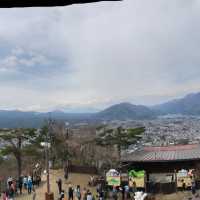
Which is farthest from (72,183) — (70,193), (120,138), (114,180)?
(120,138)

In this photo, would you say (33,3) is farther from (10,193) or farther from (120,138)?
(120,138)

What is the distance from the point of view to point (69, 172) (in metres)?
42.4

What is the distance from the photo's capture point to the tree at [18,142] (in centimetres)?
4569

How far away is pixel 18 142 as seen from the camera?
46188 mm

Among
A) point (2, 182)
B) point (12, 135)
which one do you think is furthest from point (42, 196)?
point (12, 135)

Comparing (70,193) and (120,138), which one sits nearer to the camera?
(70,193)

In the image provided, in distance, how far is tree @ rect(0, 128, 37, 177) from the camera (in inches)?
1799

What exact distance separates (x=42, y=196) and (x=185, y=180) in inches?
387

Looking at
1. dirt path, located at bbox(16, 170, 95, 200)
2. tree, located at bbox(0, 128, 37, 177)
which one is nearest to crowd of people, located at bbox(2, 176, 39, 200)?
dirt path, located at bbox(16, 170, 95, 200)

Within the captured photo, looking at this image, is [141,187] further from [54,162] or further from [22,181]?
[54,162]

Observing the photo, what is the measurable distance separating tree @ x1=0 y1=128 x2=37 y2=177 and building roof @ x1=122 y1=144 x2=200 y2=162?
11981 mm

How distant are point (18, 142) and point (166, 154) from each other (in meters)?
15.8

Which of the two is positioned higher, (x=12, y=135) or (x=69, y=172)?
(x=12, y=135)

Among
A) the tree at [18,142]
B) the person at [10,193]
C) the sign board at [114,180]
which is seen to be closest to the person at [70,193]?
the sign board at [114,180]
